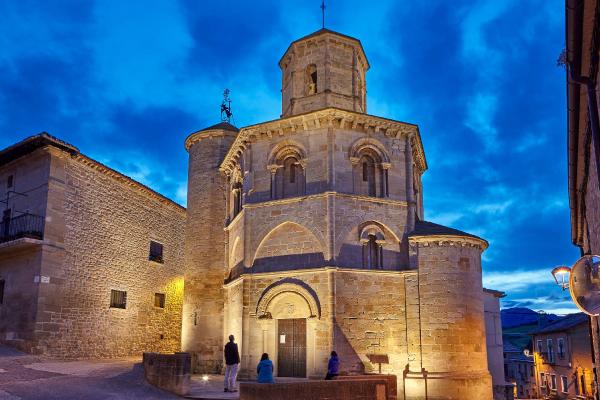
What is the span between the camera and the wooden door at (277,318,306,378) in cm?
1894

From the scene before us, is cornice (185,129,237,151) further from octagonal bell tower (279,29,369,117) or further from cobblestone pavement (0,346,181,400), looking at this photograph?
cobblestone pavement (0,346,181,400)

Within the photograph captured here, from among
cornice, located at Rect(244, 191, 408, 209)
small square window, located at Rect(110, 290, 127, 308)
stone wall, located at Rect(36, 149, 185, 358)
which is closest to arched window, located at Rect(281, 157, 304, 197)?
cornice, located at Rect(244, 191, 408, 209)

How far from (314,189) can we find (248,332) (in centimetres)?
580

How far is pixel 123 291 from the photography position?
26109mm

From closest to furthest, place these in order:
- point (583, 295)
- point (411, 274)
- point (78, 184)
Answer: point (583, 295), point (411, 274), point (78, 184)

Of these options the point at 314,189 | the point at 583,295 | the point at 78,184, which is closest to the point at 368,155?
the point at 314,189

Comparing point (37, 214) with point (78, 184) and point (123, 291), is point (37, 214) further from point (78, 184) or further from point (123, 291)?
point (123, 291)

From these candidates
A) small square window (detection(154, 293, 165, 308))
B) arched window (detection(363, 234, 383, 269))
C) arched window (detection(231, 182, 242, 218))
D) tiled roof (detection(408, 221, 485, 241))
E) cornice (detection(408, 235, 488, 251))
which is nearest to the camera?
cornice (detection(408, 235, 488, 251))

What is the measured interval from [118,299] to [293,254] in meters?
10.7

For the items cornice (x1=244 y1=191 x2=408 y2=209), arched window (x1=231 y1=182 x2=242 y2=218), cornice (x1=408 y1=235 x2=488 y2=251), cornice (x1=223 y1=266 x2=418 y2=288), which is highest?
arched window (x1=231 y1=182 x2=242 y2=218)

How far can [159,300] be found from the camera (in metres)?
28.9

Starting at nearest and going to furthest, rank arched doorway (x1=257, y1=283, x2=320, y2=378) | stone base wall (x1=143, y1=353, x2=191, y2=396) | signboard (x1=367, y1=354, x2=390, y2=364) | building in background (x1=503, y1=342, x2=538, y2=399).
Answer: stone base wall (x1=143, y1=353, x2=191, y2=396) → signboard (x1=367, y1=354, x2=390, y2=364) → arched doorway (x1=257, y1=283, x2=320, y2=378) → building in background (x1=503, y1=342, x2=538, y2=399)

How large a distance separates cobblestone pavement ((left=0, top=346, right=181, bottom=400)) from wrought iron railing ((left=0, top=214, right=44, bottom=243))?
506 centimetres

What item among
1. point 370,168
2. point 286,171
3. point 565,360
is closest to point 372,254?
point 370,168
